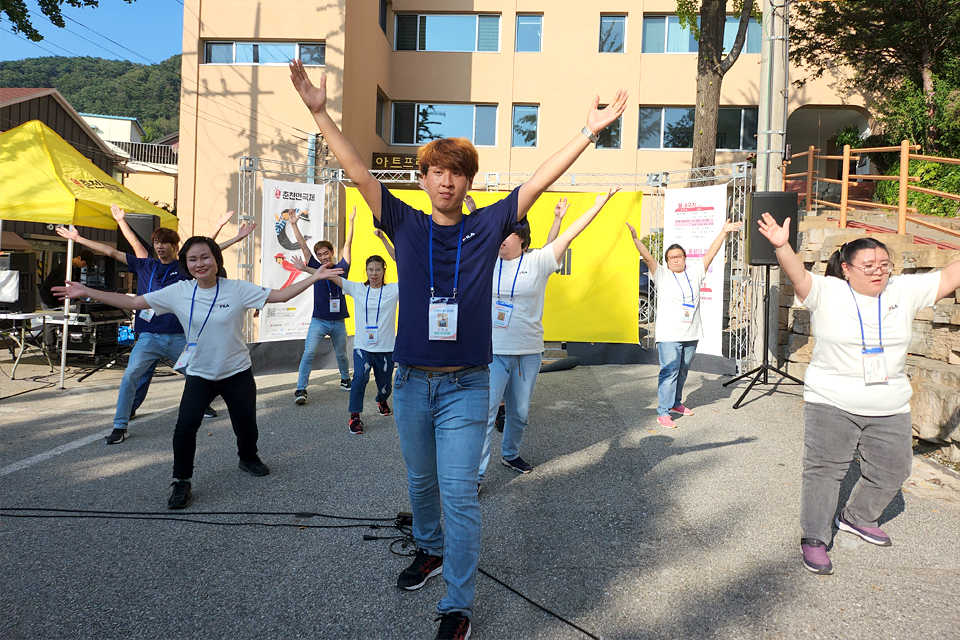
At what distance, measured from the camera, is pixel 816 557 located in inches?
136

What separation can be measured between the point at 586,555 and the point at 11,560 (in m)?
3.15

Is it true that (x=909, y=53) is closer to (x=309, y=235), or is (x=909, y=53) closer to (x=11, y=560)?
(x=309, y=235)

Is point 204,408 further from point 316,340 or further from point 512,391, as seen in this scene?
point 316,340

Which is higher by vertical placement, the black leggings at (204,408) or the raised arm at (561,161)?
the raised arm at (561,161)

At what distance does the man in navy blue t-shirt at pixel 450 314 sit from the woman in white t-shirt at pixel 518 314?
204 cm

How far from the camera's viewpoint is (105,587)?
315cm

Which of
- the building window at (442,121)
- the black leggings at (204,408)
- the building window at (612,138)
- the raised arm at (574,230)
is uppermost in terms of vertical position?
the building window at (442,121)

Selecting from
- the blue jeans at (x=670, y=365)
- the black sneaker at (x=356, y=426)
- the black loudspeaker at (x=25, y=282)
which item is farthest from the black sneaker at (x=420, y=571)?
the black loudspeaker at (x=25, y=282)

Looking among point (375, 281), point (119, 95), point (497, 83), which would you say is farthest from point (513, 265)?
point (119, 95)

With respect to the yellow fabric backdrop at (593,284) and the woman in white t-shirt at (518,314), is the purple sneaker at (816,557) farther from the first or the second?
the yellow fabric backdrop at (593,284)

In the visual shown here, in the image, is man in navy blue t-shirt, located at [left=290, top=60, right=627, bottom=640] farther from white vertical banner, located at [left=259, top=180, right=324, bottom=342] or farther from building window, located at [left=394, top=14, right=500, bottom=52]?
building window, located at [left=394, top=14, right=500, bottom=52]

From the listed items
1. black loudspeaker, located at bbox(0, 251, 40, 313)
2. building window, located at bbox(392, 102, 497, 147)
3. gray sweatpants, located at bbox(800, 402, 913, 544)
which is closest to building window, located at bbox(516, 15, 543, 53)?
building window, located at bbox(392, 102, 497, 147)

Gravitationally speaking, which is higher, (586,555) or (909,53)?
(909,53)

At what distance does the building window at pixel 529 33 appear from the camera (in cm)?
2064
